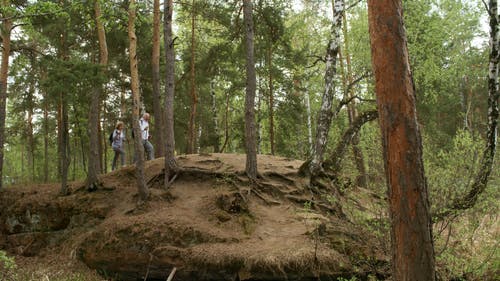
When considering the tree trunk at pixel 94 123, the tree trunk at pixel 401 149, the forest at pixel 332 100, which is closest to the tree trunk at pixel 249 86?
the forest at pixel 332 100

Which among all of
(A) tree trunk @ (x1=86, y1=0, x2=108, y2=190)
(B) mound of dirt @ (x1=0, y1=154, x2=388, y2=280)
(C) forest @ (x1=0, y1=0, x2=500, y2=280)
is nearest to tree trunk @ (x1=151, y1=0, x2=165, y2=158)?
(C) forest @ (x1=0, y1=0, x2=500, y2=280)

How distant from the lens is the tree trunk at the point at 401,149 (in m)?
3.81

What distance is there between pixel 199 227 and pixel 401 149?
5.96 meters

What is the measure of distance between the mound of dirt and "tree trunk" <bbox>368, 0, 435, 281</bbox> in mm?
2401

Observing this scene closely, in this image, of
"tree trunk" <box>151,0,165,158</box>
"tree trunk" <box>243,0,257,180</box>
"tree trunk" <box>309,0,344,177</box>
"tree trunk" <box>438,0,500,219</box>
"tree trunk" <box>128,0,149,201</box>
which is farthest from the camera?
"tree trunk" <box>151,0,165,158</box>

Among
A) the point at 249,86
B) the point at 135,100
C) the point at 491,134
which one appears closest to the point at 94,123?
the point at 135,100

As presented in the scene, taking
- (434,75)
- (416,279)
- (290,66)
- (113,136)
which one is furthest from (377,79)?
(290,66)

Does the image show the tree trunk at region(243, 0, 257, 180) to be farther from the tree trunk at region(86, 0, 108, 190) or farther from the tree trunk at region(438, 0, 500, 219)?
the tree trunk at region(438, 0, 500, 219)

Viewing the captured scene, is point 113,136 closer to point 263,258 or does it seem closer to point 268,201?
point 268,201

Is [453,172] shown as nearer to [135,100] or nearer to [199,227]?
[199,227]

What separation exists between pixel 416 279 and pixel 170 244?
586 centimetres

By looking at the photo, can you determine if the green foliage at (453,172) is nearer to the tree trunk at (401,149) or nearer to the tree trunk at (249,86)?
the tree trunk at (401,149)

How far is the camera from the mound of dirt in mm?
7305

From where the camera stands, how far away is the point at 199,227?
343 inches
